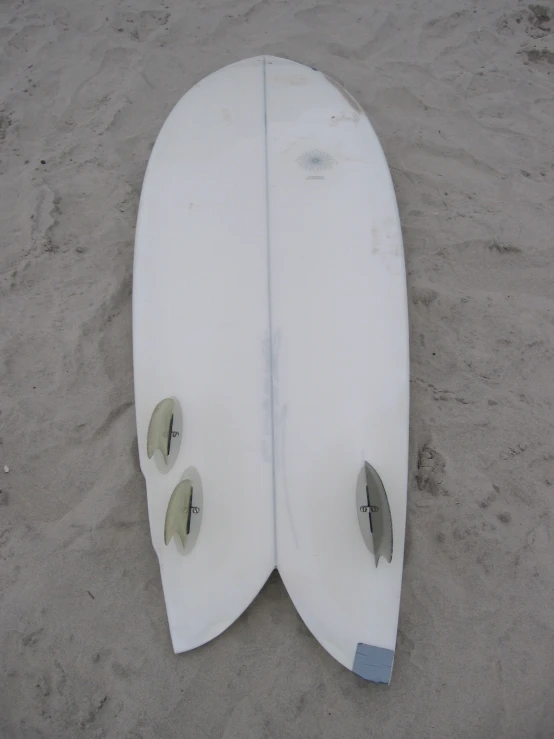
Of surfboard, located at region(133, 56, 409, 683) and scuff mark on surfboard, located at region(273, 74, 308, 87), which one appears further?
scuff mark on surfboard, located at region(273, 74, 308, 87)

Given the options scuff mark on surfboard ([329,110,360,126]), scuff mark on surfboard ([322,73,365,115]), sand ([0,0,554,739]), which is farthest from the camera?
scuff mark on surfboard ([322,73,365,115])

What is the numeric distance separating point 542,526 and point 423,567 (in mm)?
432

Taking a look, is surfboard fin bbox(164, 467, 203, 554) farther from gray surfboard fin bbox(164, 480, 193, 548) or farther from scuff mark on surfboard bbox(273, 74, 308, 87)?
scuff mark on surfboard bbox(273, 74, 308, 87)

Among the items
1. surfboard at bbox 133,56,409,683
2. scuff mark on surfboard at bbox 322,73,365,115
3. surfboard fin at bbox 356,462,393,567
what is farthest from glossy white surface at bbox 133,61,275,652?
scuff mark on surfboard at bbox 322,73,365,115

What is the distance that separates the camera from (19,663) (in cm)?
163

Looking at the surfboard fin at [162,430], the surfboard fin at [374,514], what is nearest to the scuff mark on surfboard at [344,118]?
the surfboard fin at [162,430]

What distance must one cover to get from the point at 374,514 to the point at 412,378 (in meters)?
0.70

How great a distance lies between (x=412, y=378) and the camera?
2.20m

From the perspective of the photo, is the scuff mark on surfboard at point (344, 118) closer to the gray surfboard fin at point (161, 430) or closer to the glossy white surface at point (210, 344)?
the glossy white surface at point (210, 344)

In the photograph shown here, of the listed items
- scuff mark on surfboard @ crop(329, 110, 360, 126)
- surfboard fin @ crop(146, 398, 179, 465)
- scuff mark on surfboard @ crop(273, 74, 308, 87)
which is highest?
scuff mark on surfboard @ crop(273, 74, 308, 87)

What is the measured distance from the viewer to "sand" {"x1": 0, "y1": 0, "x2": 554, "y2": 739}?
158 centimetres

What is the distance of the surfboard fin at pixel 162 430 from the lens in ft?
5.83

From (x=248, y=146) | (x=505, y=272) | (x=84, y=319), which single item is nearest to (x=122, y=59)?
(x=248, y=146)

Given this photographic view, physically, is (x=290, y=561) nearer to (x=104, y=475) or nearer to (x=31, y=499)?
(x=104, y=475)
